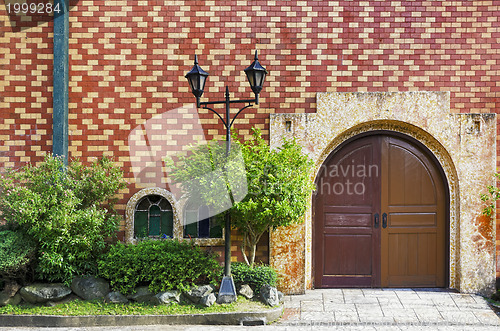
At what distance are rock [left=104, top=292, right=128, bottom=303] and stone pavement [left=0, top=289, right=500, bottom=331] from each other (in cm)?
37

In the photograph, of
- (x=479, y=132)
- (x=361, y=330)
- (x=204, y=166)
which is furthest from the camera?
(x=479, y=132)

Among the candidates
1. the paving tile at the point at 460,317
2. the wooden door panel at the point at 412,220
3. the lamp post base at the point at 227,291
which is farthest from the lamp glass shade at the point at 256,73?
the paving tile at the point at 460,317

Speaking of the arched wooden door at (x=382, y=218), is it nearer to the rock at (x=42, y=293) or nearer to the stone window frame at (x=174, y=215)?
the stone window frame at (x=174, y=215)

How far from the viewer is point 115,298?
549cm

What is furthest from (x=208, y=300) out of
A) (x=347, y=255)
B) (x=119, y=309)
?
(x=347, y=255)

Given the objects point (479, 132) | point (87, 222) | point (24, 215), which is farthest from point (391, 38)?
point (24, 215)

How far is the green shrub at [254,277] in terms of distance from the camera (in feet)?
18.7

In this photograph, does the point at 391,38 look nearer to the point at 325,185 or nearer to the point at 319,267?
the point at 325,185

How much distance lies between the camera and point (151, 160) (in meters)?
6.39

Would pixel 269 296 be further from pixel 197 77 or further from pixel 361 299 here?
pixel 197 77

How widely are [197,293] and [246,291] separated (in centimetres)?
64

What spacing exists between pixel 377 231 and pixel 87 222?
4.15 metres

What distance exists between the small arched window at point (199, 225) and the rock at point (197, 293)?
105 centimetres

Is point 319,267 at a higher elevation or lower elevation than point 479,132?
lower
